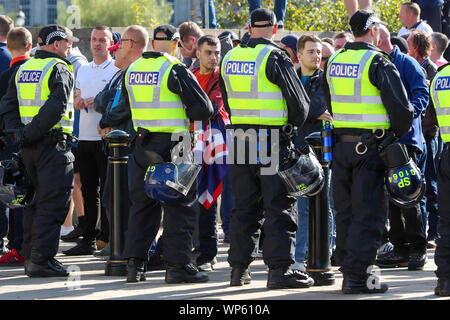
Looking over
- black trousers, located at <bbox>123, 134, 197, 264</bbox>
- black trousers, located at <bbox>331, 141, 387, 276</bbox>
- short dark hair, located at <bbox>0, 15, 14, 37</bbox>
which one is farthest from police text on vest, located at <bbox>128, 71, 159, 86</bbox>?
short dark hair, located at <bbox>0, 15, 14, 37</bbox>

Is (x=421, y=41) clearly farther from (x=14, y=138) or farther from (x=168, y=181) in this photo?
(x=14, y=138)

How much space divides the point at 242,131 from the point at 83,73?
10.2 ft

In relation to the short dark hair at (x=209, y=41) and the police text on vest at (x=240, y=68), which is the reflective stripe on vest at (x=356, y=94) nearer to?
the police text on vest at (x=240, y=68)

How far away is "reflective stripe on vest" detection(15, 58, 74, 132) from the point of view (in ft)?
29.3

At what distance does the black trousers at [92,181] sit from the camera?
1056 cm

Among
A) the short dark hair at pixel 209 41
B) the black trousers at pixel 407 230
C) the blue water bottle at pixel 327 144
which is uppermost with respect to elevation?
the short dark hair at pixel 209 41

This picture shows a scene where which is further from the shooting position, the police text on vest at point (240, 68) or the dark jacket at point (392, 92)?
the police text on vest at point (240, 68)

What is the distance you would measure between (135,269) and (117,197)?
2.75 feet

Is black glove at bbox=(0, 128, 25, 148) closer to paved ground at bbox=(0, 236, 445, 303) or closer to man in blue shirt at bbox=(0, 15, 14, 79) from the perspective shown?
paved ground at bbox=(0, 236, 445, 303)

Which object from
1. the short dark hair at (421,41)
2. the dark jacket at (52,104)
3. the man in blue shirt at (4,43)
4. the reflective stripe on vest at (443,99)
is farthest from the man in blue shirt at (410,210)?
the man in blue shirt at (4,43)

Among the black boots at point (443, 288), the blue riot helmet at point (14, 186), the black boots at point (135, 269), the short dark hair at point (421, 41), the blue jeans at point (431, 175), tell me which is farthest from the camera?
the blue jeans at point (431, 175)

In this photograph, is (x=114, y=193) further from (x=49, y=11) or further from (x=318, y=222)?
(x=49, y=11)

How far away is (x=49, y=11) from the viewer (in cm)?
10250

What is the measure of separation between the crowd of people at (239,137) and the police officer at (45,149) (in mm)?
12
